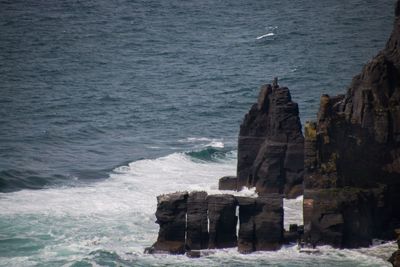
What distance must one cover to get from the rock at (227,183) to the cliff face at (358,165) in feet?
39.2

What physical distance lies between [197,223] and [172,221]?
1.62 m

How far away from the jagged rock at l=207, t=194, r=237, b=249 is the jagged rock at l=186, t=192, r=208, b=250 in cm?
35

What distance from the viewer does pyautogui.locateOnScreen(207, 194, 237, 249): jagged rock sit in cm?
7112

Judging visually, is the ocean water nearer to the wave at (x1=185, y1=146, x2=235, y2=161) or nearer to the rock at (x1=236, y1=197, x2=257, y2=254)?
the wave at (x1=185, y1=146, x2=235, y2=161)

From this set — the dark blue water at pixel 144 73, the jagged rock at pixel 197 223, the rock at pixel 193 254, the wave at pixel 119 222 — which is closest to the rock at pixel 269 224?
the wave at pixel 119 222

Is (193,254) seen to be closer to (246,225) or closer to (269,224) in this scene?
(246,225)

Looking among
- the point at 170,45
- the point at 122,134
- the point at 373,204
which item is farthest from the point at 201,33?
the point at 373,204

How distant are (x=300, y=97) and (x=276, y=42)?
41.5 metres

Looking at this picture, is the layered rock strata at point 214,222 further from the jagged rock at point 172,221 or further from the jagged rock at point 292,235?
the jagged rock at point 292,235

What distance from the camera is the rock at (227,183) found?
3487 inches

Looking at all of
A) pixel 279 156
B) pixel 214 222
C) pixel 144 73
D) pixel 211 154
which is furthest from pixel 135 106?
pixel 214 222

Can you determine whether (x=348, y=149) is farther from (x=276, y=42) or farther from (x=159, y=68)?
(x=276, y=42)

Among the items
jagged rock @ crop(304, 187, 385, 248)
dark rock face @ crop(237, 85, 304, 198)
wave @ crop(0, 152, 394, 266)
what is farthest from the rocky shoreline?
dark rock face @ crop(237, 85, 304, 198)

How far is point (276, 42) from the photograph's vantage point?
17238 cm
